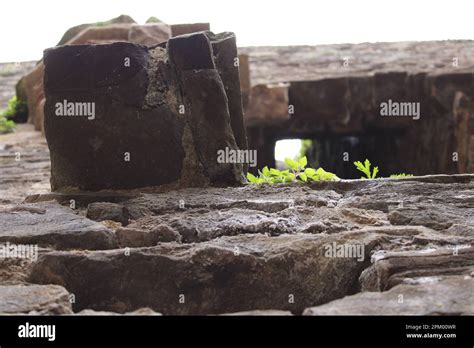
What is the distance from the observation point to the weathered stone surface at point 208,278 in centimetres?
186

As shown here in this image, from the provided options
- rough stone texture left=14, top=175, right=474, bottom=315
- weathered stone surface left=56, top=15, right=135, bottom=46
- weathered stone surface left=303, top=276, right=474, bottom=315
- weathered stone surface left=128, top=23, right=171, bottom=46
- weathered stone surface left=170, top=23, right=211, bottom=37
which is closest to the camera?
weathered stone surface left=303, top=276, right=474, bottom=315

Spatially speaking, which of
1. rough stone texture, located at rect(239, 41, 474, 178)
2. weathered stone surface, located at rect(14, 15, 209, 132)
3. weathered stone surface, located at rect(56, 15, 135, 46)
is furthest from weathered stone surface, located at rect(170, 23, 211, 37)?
rough stone texture, located at rect(239, 41, 474, 178)

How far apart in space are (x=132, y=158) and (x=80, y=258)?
0.82m

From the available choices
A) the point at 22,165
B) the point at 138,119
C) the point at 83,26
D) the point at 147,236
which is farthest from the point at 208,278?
the point at 83,26

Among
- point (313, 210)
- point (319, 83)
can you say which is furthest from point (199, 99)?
point (319, 83)

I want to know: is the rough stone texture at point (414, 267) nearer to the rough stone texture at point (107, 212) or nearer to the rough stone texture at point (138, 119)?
the rough stone texture at point (107, 212)

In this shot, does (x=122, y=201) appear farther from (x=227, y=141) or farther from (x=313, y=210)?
(x=313, y=210)

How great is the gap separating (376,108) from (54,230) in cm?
395

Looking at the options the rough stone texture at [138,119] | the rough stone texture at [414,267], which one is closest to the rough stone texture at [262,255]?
the rough stone texture at [414,267]

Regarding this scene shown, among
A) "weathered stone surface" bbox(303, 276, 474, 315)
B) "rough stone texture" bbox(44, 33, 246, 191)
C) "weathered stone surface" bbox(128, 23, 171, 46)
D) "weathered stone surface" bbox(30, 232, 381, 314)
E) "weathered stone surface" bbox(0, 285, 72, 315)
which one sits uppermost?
"weathered stone surface" bbox(128, 23, 171, 46)

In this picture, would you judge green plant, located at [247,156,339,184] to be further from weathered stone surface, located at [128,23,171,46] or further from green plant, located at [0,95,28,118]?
green plant, located at [0,95,28,118]

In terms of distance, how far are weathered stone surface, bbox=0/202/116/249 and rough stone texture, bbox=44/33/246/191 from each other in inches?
13.1

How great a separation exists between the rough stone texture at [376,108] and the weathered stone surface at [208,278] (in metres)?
3.49

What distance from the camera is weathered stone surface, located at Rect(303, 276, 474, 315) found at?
4.74ft
